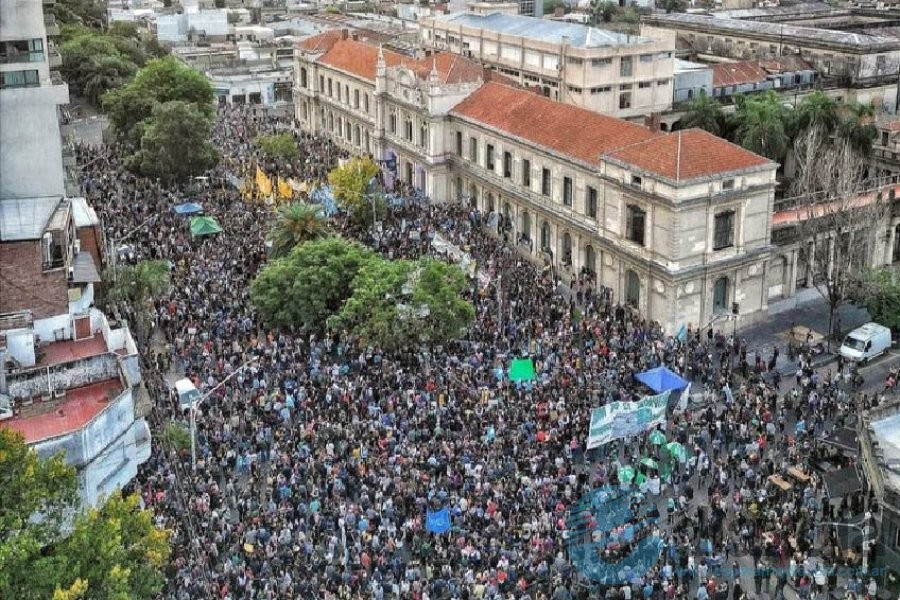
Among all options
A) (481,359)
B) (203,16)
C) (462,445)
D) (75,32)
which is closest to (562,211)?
(481,359)

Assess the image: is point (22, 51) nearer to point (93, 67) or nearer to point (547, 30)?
point (547, 30)

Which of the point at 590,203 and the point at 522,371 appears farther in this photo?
the point at 590,203

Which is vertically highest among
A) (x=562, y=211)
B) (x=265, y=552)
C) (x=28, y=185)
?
(x=28, y=185)

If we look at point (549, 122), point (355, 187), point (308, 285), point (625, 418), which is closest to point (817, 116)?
point (549, 122)

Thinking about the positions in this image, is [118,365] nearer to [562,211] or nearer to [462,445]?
[462,445]

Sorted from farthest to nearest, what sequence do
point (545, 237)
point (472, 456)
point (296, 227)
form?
point (545, 237) < point (296, 227) < point (472, 456)

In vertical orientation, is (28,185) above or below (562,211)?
above

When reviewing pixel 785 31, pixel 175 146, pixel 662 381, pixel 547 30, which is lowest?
pixel 662 381

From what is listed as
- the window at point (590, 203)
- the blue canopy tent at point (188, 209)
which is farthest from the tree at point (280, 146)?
the window at point (590, 203)
